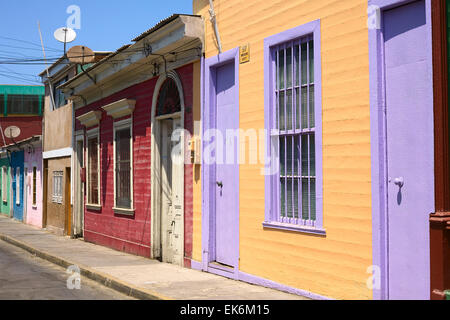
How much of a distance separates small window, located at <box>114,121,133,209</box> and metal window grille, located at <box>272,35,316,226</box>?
6.09 meters

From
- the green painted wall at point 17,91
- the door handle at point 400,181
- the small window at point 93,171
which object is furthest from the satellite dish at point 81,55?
the green painted wall at point 17,91

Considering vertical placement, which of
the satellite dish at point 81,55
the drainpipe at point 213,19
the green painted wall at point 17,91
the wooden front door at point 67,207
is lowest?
the wooden front door at point 67,207

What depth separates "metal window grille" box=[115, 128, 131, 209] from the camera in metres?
13.8

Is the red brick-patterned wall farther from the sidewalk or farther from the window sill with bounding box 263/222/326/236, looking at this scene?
the window sill with bounding box 263/222/326/236

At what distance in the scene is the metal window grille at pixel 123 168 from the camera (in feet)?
Result: 45.4

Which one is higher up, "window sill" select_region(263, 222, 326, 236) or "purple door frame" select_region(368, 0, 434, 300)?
"purple door frame" select_region(368, 0, 434, 300)

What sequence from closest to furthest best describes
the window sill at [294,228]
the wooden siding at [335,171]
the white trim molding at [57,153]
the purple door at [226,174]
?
the wooden siding at [335,171]
the window sill at [294,228]
the purple door at [226,174]
the white trim molding at [57,153]

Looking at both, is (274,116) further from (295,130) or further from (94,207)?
(94,207)

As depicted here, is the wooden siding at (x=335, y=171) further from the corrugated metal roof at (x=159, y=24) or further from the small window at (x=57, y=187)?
the small window at (x=57, y=187)

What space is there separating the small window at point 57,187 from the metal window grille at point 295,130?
42.7 feet

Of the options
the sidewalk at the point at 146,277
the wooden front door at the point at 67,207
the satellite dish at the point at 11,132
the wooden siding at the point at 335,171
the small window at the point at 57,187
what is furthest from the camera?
the satellite dish at the point at 11,132

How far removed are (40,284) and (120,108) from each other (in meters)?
5.61

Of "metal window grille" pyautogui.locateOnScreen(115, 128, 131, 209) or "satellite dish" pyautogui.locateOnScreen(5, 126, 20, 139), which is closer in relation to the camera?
"metal window grille" pyautogui.locateOnScreen(115, 128, 131, 209)

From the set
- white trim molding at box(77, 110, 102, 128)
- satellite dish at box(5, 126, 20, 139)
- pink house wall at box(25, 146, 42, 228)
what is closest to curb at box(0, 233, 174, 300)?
white trim molding at box(77, 110, 102, 128)
